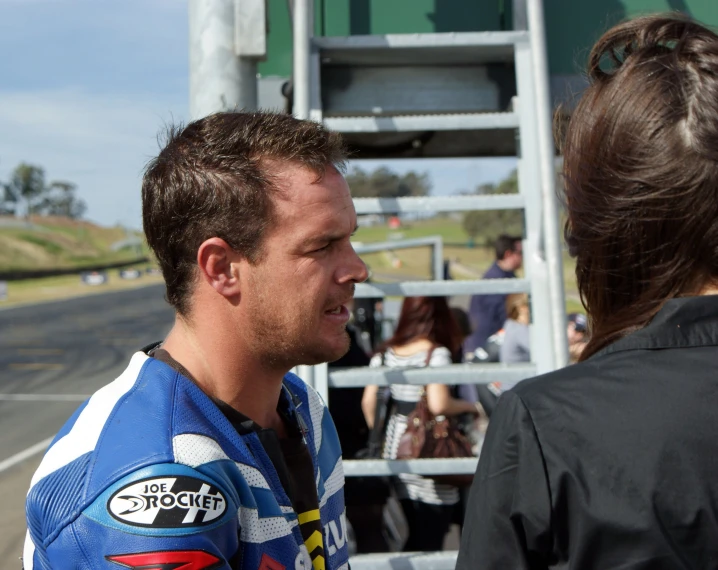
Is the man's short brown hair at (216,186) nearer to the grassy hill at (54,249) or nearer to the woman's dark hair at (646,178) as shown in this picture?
the woman's dark hair at (646,178)

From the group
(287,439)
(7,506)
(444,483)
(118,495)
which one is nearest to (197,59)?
(287,439)

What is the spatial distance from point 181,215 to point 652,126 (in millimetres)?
962

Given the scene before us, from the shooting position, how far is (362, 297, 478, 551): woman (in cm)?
422

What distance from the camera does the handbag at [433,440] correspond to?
407 cm

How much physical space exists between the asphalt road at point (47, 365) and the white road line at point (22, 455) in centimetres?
2

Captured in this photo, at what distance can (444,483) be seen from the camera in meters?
4.16

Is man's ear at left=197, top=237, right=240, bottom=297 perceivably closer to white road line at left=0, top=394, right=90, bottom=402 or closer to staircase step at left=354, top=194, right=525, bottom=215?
staircase step at left=354, top=194, right=525, bottom=215

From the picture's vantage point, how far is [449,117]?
10.3 feet

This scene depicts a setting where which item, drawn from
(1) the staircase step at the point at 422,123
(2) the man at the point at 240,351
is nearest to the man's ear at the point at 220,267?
(2) the man at the point at 240,351

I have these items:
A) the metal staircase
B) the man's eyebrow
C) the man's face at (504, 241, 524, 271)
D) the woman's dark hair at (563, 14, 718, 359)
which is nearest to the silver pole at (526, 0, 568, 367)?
the metal staircase

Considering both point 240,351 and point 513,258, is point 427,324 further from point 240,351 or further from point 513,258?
point 240,351

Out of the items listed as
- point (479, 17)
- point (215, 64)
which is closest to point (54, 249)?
point (479, 17)

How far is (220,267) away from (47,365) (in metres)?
19.9

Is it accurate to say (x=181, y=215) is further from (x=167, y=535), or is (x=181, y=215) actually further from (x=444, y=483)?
(x=444, y=483)
